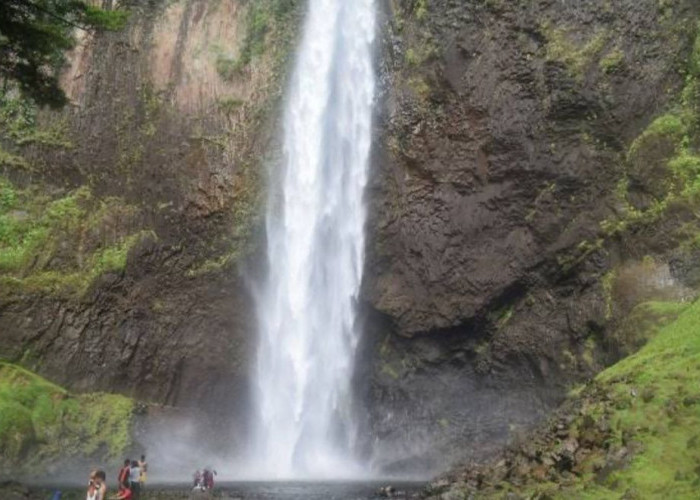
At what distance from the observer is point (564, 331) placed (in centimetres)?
2570

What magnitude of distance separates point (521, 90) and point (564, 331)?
29.5 feet

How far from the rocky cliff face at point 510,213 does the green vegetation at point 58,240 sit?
35.2 ft

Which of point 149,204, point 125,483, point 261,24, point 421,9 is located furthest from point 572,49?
point 125,483

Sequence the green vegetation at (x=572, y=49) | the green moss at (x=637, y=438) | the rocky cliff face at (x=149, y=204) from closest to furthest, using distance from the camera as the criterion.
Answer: the green moss at (x=637, y=438) → the green vegetation at (x=572, y=49) → the rocky cliff face at (x=149, y=204)

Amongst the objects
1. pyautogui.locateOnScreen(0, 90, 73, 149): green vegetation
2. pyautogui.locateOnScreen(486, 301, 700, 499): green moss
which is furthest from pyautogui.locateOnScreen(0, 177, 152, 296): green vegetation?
pyautogui.locateOnScreen(486, 301, 700, 499): green moss

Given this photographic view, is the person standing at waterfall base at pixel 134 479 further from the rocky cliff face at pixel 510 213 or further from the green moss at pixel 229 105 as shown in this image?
the green moss at pixel 229 105

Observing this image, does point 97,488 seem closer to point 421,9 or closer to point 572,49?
point 572,49

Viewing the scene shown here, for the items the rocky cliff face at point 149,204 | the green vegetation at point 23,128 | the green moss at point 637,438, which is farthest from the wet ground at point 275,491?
the green vegetation at point 23,128

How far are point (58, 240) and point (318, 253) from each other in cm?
1071

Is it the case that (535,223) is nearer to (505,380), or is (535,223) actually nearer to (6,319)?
(505,380)

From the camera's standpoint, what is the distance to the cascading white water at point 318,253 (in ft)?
94.7

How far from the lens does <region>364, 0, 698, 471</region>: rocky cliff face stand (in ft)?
83.9

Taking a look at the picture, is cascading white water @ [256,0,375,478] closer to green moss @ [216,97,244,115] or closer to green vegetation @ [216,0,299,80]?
green vegetation @ [216,0,299,80]

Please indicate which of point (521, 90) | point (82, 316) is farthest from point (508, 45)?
point (82, 316)
